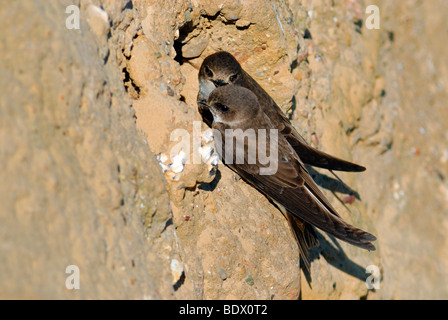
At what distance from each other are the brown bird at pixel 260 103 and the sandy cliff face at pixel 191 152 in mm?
151

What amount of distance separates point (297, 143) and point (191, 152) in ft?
3.81

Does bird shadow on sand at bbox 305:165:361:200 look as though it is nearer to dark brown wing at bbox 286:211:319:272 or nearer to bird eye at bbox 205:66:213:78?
dark brown wing at bbox 286:211:319:272

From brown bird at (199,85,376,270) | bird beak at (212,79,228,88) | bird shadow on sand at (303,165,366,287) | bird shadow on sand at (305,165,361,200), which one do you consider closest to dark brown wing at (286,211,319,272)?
brown bird at (199,85,376,270)

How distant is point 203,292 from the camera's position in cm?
273

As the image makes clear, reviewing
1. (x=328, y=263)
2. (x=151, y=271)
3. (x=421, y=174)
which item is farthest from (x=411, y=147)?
(x=151, y=271)

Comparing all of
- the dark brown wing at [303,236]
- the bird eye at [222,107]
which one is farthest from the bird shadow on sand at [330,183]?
the bird eye at [222,107]

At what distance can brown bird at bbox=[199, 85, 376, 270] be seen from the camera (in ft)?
11.0

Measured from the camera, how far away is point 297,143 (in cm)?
377

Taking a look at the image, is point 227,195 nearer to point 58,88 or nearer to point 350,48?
point 58,88

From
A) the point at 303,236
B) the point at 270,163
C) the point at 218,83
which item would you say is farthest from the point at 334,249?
the point at 218,83

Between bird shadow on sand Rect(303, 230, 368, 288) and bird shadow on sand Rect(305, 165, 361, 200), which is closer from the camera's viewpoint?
bird shadow on sand Rect(303, 230, 368, 288)

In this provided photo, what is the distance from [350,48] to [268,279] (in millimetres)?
2787

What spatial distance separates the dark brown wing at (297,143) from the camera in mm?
3742

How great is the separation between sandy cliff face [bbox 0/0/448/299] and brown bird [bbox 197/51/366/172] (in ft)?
0.50
